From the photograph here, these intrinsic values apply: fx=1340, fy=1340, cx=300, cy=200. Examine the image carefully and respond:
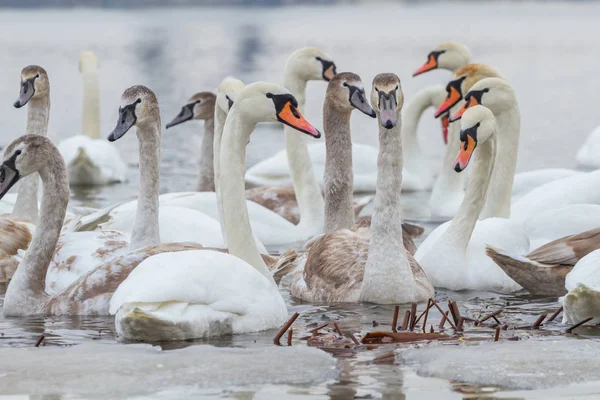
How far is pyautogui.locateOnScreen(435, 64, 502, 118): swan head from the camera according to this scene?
39.4ft

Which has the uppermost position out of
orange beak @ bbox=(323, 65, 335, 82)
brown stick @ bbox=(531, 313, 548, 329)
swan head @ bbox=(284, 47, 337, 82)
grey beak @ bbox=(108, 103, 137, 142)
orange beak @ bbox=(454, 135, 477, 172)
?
swan head @ bbox=(284, 47, 337, 82)

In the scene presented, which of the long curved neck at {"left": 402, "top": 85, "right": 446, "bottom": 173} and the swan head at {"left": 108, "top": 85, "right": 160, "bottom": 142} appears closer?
the swan head at {"left": 108, "top": 85, "right": 160, "bottom": 142}

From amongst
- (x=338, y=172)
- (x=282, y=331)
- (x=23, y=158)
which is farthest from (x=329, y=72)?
(x=282, y=331)

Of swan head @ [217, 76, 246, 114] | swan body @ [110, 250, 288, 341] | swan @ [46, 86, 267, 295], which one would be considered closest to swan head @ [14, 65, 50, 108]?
swan head @ [217, 76, 246, 114]

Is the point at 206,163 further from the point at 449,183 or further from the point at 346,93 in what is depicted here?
the point at 346,93

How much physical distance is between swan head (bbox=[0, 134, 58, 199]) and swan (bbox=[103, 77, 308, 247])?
1.56m

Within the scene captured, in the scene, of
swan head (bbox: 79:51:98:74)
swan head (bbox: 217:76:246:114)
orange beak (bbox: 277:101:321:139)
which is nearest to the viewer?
orange beak (bbox: 277:101:321:139)

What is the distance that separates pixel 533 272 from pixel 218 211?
2.49m

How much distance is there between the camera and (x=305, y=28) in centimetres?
8306

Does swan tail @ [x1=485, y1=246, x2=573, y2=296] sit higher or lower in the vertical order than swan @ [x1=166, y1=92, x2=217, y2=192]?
lower

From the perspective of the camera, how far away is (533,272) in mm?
8508

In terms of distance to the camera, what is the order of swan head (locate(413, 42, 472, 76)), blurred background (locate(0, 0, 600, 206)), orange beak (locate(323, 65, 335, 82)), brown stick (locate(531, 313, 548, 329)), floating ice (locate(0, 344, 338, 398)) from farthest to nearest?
blurred background (locate(0, 0, 600, 206))
swan head (locate(413, 42, 472, 76))
orange beak (locate(323, 65, 335, 82))
brown stick (locate(531, 313, 548, 329))
floating ice (locate(0, 344, 338, 398))

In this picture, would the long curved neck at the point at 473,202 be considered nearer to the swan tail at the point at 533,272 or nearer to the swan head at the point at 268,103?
the swan tail at the point at 533,272

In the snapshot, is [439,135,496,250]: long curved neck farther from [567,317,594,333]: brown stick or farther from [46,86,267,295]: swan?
[46,86,267,295]: swan
